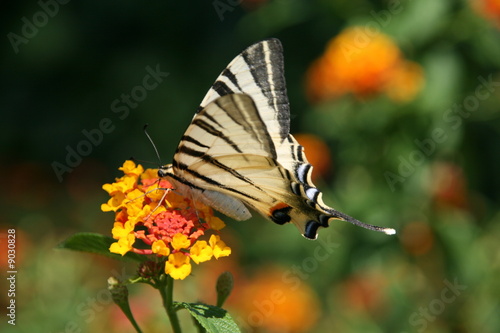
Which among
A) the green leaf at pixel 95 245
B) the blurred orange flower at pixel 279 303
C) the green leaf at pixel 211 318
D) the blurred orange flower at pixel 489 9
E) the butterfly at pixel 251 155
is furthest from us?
the blurred orange flower at pixel 279 303

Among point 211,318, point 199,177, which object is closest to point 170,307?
point 211,318

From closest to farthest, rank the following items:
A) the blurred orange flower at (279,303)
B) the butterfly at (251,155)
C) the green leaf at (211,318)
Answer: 1. the green leaf at (211,318)
2. the butterfly at (251,155)
3. the blurred orange flower at (279,303)

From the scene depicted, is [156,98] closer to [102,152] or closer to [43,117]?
[102,152]

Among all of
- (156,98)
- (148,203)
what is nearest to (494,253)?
(148,203)

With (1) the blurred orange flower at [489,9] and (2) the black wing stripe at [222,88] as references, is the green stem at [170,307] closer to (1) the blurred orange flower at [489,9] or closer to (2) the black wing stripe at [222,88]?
(2) the black wing stripe at [222,88]

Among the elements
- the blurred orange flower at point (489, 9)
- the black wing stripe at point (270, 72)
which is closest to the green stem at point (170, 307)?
the black wing stripe at point (270, 72)

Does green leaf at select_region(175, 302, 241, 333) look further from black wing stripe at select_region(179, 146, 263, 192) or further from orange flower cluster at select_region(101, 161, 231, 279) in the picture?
black wing stripe at select_region(179, 146, 263, 192)

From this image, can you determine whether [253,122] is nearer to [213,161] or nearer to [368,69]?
[213,161]

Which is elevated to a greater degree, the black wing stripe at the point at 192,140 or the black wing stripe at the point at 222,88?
the black wing stripe at the point at 222,88
